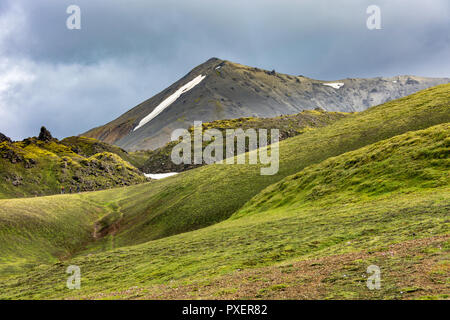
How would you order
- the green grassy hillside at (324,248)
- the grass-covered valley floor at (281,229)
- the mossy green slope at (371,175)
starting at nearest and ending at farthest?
the green grassy hillside at (324,248)
the grass-covered valley floor at (281,229)
the mossy green slope at (371,175)

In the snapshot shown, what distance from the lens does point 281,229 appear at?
44781 millimetres

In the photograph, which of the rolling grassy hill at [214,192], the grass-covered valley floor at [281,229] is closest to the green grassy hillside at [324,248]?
the grass-covered valley floor at [281,229]

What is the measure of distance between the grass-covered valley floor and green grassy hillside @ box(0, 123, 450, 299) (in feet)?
0.56

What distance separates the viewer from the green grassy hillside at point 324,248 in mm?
21234

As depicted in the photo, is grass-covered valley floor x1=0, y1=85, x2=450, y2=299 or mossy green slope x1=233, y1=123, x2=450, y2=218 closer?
grass-covered valley floor x1=0, y1=85, x2=450, y2=299

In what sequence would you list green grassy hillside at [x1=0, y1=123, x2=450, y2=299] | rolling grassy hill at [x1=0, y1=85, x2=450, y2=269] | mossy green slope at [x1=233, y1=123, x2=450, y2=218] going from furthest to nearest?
rolling grassy hill at [x1=0, y1=85, x2=450, y2=269] → mossy green slope at [x1=233, y1=123, x2=450, y2=218] → green grassy hillside at [x1=0, y1=123, x2=450, y2=299]

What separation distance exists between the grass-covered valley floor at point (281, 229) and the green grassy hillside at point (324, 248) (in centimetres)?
17

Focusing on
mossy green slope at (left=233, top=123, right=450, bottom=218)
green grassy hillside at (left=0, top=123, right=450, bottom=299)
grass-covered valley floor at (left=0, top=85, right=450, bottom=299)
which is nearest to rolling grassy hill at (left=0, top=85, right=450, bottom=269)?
grass-covered valley floor at (left=0, top=85, right=450, bottom=299)

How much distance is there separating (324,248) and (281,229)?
13.2 metres

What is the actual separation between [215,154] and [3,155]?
10641cm

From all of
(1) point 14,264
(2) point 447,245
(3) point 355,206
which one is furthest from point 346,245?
(1) point 14,264

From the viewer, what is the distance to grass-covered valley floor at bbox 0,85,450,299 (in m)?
23.1

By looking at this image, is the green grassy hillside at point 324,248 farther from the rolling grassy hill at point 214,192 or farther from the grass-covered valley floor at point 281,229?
the rolling grassy hill at point 214,192

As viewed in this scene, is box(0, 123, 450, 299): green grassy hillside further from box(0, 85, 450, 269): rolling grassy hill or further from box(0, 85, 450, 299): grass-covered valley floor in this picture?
box(0, 85, 450, 269): rolling grassy hill
